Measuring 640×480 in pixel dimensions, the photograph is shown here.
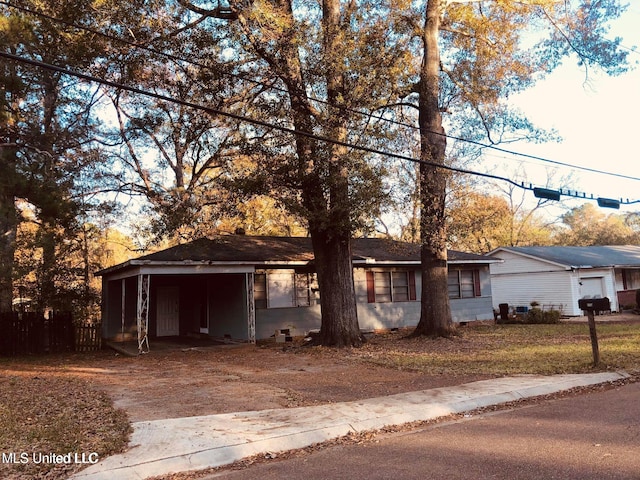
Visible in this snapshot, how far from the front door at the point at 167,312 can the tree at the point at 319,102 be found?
8818 millimetres

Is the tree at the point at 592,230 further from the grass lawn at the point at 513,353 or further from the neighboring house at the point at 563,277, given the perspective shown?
the grass lawn at the point at 513,353

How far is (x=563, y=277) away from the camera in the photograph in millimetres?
25953

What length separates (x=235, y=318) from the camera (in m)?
17.9

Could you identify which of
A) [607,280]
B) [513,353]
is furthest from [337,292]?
[607,280]

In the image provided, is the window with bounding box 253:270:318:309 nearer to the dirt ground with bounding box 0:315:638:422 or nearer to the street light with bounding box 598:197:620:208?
the dirt ground with bounding box 0:315:638:422

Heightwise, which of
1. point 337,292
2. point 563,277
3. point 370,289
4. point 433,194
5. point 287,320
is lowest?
point 287,320

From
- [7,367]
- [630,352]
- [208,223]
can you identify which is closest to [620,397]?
[630,352]

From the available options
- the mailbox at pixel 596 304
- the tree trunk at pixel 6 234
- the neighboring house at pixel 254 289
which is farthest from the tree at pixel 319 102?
the tree trunk at pixel 6 234

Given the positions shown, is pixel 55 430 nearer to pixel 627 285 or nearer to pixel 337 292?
pixel 337 292

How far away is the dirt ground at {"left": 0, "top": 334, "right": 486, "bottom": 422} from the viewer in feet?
25.8

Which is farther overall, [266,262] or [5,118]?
[266,262]

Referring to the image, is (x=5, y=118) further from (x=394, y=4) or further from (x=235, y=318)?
(x=394, y=4)

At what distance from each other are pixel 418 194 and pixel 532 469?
10.7 m

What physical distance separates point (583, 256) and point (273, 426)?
1075 inches
